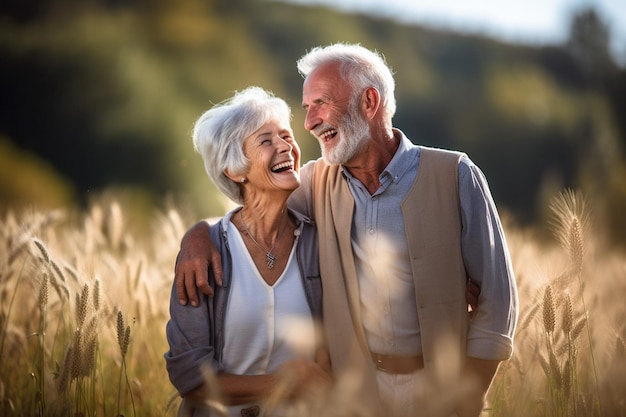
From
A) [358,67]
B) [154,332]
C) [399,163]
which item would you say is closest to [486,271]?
[399,163]

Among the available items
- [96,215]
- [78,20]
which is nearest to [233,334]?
A: [96,215]

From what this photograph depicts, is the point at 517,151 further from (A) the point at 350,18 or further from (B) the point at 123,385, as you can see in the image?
(B) the point at 123,385

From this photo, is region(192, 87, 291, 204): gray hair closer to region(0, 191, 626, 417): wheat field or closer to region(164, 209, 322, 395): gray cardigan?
region(164, 209, 322, 395): gray cardigan

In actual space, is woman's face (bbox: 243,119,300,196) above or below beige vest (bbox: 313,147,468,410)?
above

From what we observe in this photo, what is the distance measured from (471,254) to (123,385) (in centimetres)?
223

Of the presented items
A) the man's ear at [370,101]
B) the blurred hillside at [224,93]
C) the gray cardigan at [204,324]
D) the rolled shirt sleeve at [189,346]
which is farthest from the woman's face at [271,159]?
the blurred hillside at [224,93]

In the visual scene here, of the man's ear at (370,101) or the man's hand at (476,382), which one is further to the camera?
the man's ear at (370,101)

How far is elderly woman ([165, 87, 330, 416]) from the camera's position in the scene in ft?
12.2

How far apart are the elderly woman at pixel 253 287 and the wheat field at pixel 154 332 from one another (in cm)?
26

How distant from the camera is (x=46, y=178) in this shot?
23750 millimetres

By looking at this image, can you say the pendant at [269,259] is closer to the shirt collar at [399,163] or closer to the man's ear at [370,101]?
the shirt collar at [399,163]

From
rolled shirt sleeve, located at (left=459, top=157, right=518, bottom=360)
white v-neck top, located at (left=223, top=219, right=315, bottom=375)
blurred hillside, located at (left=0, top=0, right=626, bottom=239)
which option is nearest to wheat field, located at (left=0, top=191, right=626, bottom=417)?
rolled shirt sleeve, located at (left=459, top=157, right=518, bottom=360)

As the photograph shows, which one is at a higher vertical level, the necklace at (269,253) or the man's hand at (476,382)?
the necklace at (269,253)

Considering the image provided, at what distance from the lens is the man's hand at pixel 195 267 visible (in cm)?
371
